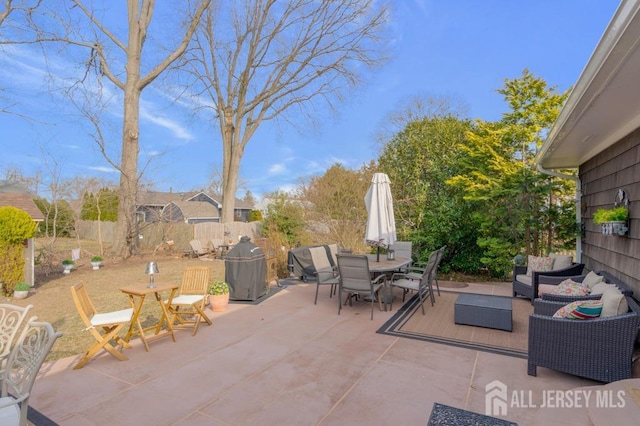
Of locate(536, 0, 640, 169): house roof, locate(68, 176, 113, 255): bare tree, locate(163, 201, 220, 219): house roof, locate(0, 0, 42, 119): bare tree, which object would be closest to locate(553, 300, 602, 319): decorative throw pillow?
locate(536, 0, 640, 169): house roof

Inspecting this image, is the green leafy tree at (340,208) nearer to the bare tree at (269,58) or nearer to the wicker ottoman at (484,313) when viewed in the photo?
the bare tree at (269,58)

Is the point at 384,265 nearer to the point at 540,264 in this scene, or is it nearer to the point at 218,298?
the point at 218,298

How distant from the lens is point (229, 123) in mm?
16094

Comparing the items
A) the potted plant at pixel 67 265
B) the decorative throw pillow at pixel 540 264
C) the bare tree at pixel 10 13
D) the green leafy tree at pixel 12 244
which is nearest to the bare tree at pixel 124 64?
the bare tree at pixel 10 13

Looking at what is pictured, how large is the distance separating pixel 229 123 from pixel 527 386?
15.7 meters

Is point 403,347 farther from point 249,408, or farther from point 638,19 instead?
point 638,19

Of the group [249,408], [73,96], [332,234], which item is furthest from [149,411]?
[73,96]

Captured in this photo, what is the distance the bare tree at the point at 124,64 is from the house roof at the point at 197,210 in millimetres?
14848

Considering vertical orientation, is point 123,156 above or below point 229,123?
below

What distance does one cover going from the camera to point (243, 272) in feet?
19.0

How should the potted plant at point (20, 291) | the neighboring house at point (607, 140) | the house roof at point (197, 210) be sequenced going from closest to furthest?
the neighboring house at point (607, 140), the potted plant at point (20, 291), the house roof at point (197, 210)

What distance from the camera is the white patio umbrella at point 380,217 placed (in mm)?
6082

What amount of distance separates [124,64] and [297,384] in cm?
1300

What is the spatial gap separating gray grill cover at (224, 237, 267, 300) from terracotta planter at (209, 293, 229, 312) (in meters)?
0.58
